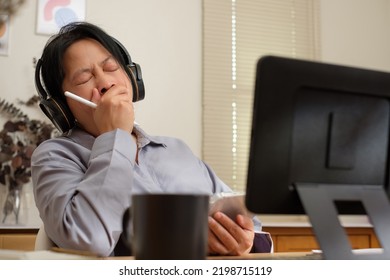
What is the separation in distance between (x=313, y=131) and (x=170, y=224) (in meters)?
0.22

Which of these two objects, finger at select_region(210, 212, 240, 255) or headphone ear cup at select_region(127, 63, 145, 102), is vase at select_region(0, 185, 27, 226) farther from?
finger at select_region(210, 212, 240, 255)

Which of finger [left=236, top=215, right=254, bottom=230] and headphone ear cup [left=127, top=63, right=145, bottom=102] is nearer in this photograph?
finger [left=236, top=215, right=254, bottom=230]

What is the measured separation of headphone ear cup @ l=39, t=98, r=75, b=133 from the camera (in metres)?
1.18

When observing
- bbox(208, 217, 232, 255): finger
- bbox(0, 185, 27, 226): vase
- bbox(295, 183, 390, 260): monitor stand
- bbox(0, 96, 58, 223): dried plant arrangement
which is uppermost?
bbox(295, 183, 390, 260): monitor stand

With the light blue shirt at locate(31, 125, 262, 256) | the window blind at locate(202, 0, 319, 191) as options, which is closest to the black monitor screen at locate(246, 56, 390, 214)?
the light blue shirt at locate(31, 125, 262, 256)

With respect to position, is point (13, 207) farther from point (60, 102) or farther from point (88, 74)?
point (88, 74)

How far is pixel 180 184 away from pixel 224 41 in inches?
85.2

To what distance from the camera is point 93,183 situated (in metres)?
0.82

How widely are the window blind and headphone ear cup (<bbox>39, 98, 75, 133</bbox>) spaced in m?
1.81

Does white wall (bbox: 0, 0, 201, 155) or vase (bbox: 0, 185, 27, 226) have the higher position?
white wall (bbox: 0, 0, 201, 155)

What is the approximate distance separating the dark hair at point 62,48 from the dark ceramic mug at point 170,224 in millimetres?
801

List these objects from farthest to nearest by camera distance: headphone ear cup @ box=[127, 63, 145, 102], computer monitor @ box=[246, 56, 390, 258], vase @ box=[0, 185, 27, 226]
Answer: vase @ box=[0, 185, 27, 226], headphone ear cup @ box=[127, 63, 145, 102], computer monitor @ box=[246, 56, 390, 258]

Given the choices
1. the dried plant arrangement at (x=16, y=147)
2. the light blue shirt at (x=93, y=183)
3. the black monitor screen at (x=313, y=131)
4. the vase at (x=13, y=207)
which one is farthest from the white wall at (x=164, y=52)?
the black monitor screen at (x=313, y=131)
